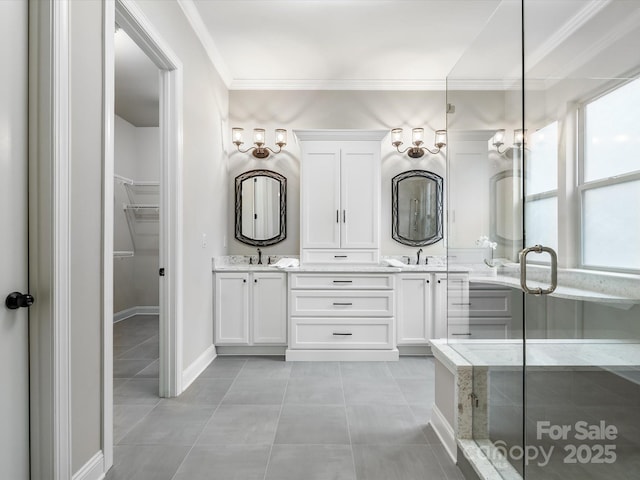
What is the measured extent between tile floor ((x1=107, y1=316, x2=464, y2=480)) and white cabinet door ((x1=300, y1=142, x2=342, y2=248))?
120 cm

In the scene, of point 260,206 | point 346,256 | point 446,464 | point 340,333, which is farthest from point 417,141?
point 446,464

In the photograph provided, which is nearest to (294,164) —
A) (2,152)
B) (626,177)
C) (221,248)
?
(221,248)

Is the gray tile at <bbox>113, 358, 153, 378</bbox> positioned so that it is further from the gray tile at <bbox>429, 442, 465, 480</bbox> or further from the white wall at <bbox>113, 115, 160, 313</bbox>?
the gray tile at <bbox>429, 442, 465, 480</bbox>

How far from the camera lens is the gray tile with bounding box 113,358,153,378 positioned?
3139 millimetres

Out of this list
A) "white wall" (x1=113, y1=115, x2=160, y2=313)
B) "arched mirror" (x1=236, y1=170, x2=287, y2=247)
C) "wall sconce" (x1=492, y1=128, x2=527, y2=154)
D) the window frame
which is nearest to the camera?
the window frame

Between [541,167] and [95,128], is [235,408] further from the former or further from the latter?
[541,167]

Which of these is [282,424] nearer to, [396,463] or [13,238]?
[396,463]

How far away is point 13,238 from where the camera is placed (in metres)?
1.35

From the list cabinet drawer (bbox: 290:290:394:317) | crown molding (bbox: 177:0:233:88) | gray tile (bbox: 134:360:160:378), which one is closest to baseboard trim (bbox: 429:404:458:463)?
cabinet drawer (bbox: 290:290:394:317)

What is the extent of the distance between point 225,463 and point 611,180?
1945 mm

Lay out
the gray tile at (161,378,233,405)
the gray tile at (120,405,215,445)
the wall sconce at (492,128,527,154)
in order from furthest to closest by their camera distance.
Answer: the gray tile at (161,378,233,405) → the gray tile at (120,405,215,445) → the wall sconce at (492,128,527,154)

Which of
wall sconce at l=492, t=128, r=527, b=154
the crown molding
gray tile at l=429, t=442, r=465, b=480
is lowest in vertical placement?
gray tile at l=429, t=442, r=465, b=480

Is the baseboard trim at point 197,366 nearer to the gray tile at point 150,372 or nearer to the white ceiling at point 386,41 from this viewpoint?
the gray tile at point 150,372

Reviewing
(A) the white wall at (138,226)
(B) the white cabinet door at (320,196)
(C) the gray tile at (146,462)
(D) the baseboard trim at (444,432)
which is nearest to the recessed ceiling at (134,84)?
(A) the white wall at (138,226)
